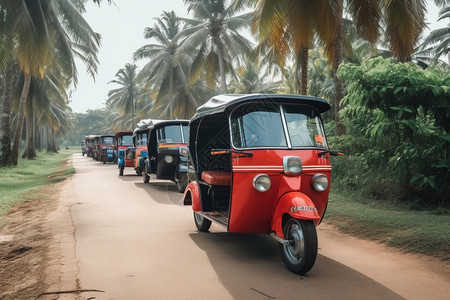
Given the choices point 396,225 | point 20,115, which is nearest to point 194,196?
point 396,225

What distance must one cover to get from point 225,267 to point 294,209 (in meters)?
1.09

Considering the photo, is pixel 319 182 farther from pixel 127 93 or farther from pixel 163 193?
pixel 127 93

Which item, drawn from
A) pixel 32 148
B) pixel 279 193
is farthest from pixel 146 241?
pixel 32 148

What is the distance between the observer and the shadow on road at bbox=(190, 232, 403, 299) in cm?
387

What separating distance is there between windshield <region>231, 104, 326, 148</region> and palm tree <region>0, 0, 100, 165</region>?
11188mm

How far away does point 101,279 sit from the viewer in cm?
431

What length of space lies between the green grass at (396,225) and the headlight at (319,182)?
1.58 meters

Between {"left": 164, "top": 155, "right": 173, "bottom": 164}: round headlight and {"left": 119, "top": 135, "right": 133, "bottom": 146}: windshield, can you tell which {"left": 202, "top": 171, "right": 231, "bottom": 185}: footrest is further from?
{"left": 119, "top": 135, "right": 133, "bottom": 146}: windshield

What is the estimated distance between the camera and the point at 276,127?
5152 millimetres

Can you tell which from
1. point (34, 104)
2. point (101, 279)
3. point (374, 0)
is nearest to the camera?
point (101, 279)

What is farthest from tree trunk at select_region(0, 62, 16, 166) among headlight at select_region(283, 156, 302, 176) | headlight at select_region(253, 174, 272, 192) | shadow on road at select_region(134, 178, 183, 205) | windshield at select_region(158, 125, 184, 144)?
headlight at select_region(283, 156, 302, 176)

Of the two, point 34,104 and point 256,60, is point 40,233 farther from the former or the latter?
point 34,104

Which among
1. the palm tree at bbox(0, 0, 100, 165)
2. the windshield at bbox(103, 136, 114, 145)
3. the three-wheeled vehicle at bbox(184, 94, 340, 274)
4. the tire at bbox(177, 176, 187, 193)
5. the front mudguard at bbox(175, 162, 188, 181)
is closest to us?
the three-wheeled vehicle at bbox(184, 94, 340, 274)

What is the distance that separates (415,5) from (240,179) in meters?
8.60
